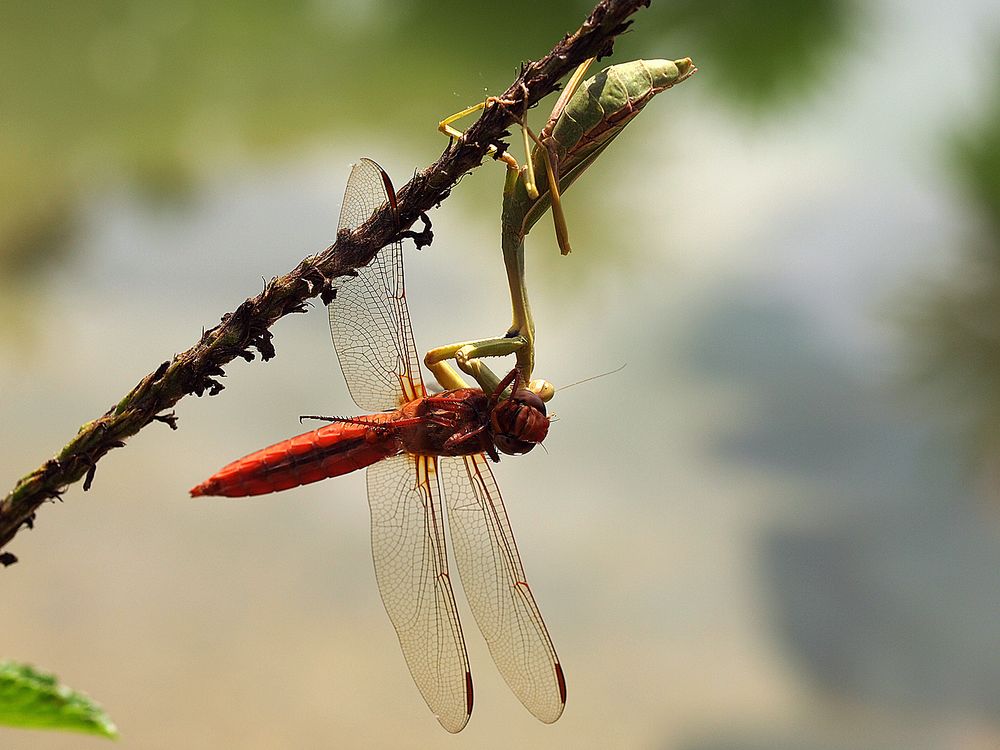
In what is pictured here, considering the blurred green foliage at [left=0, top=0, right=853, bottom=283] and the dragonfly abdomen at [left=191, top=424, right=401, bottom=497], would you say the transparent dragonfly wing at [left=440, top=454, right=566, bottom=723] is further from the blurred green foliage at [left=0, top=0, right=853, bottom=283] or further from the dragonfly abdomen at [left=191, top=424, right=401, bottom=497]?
the blurred green foliage at [left=0, top=0, right=853, bottom=283]

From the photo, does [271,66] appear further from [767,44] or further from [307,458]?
[307,458]

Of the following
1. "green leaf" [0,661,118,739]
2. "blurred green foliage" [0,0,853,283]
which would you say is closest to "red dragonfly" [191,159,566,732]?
"green leaf" [0,661,118,739]

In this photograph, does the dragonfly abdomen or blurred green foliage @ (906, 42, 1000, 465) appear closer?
the dragonfly abdomen

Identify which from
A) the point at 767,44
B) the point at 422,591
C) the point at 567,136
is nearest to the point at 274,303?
the point at 567,136

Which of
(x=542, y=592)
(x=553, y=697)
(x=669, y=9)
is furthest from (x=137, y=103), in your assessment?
(x=553, y=697)

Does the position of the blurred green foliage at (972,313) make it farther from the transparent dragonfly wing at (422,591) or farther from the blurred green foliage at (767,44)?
the transparent dragonfly wing at (422,591)
